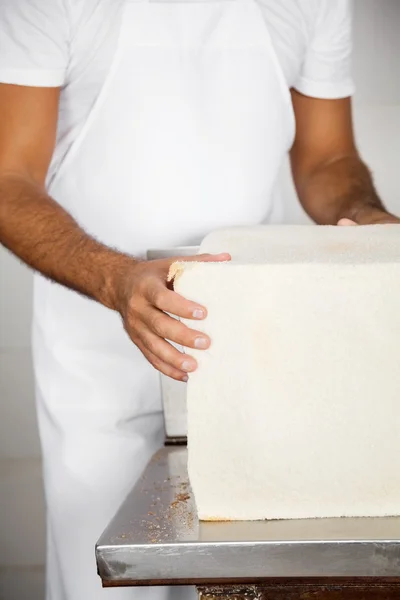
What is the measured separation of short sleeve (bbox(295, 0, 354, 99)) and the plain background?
83 mm

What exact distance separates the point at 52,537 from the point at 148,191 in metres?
0.69

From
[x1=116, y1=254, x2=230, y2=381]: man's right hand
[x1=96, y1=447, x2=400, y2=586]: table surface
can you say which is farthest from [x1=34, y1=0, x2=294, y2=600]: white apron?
[x1=96, y1=447, x2=400, y2=586]: table surface

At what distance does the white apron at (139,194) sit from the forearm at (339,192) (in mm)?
160

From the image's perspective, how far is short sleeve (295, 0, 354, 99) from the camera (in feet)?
5.00

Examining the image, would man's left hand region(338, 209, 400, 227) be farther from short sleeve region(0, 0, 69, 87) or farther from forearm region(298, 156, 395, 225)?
short sleeve region(0, 0, 69, 87)

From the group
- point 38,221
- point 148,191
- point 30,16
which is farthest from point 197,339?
point 30,16

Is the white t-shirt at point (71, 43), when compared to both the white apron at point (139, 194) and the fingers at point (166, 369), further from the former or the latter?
the fingers at point (166, 369)

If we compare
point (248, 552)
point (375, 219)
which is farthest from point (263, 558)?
point (375, 219)

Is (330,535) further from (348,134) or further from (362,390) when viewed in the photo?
(348,134)

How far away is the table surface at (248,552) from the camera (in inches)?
30.6

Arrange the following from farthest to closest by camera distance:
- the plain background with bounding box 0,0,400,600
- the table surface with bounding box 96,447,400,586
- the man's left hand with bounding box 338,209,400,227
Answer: the plain background with bounding box 0,0,400,600 → the man's left hand with bounding box 338,209,400,227 → the table surface with bounding box 96,447,400,586

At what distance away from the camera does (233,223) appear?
1.44 m

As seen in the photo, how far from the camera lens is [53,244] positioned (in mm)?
1123

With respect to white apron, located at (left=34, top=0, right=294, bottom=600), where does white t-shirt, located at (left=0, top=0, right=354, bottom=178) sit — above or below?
above
